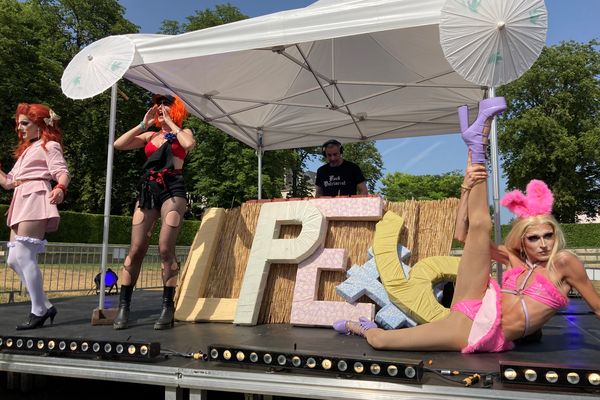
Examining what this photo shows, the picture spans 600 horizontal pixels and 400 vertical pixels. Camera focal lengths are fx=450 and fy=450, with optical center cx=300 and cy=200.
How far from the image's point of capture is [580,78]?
3150 centimetres

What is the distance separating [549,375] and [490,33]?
200cm

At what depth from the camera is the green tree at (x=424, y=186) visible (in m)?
50.7

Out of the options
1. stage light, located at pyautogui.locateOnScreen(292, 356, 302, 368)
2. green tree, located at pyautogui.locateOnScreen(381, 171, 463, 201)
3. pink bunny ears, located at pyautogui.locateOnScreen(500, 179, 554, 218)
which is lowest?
stage light, located at pyautogui.locateOnScreen(292, 356, 302, 368)

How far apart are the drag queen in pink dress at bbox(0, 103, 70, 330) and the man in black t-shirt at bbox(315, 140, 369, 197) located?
306 cm

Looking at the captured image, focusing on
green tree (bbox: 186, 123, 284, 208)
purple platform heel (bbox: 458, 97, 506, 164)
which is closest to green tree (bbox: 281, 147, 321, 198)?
green tree (bbox: 186, 123, 284, 208)

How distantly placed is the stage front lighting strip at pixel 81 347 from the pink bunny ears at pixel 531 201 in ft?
7.63

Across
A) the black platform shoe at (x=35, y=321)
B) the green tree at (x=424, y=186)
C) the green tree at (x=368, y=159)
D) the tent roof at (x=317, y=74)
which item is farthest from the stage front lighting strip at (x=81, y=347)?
the green tree at (x=424, y=186)

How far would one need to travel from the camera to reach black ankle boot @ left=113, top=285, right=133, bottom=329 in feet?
11.2

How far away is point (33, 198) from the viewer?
3.45m

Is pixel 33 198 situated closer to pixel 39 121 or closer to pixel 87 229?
pixel 39 121

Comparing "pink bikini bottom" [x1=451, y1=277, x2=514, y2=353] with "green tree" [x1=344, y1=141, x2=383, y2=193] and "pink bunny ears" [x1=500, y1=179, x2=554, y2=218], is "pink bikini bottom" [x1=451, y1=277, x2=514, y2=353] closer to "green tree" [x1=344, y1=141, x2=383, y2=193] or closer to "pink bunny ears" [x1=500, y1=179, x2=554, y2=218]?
"pink bunny ears" [x1=500, y1=179, x2=554, y2=218]

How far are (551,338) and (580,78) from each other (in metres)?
34.7

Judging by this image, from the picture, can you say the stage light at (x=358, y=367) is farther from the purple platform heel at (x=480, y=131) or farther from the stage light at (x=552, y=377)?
the purple platform heel at (x=480, y=131)

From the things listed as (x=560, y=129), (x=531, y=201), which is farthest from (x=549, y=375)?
(x=560, y=129)
